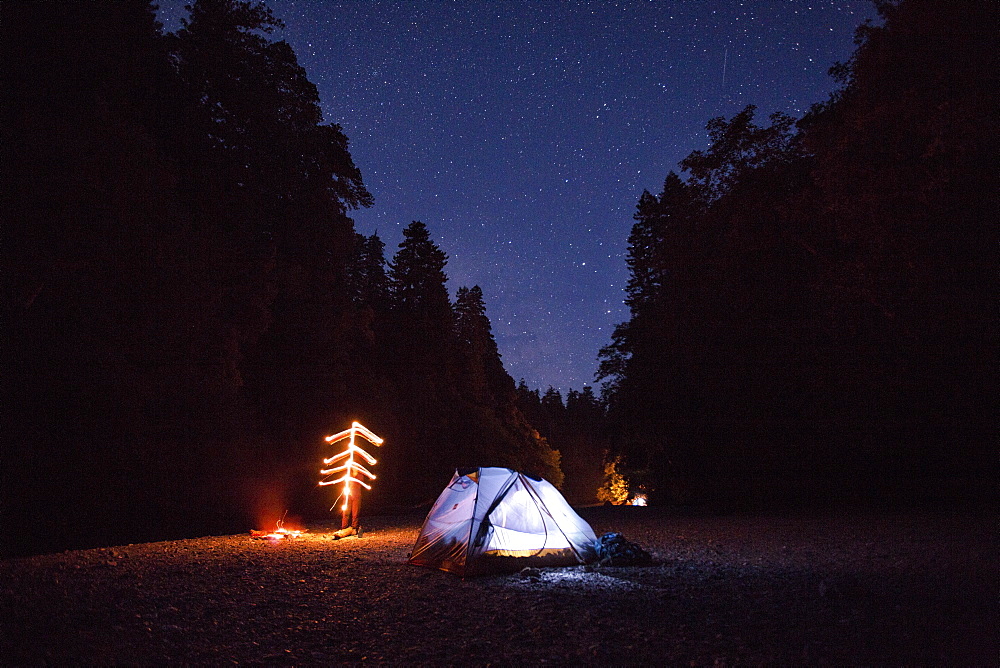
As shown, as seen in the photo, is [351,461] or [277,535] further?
[351,461]

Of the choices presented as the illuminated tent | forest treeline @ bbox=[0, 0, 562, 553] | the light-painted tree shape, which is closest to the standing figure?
the light-painted tree shape

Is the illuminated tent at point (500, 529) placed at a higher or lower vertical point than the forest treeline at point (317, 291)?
lower

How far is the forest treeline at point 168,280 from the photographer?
458 inches

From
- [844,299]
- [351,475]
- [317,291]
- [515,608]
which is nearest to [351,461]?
[351,475]

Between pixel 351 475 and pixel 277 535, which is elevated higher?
pixel 351 475

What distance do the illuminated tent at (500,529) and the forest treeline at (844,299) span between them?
8777 millimetres

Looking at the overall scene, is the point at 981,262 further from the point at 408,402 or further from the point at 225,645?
the point at 408,402

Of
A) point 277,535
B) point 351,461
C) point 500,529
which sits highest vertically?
point 351,461

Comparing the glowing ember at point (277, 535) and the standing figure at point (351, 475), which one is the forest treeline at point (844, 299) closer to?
the standing figure at point (351, 475)

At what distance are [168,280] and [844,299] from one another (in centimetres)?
1781

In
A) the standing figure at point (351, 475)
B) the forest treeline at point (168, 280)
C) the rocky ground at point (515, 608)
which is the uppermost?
the forest treeline at point (168, 280)

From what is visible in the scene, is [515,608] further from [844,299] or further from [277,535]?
[844,299]

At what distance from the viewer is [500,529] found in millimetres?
8352

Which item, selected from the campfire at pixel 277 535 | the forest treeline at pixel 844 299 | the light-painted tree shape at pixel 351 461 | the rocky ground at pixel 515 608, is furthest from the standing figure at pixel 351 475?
the forest treeline at pixel 844 299
